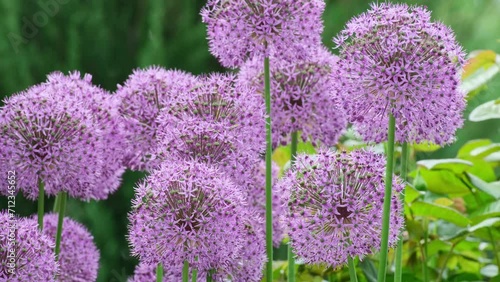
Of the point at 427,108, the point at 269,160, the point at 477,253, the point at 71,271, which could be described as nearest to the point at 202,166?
the point at 269,160

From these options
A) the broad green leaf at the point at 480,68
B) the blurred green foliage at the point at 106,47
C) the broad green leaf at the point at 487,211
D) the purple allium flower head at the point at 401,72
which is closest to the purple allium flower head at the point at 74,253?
the purple allium flower head at the point at 401,72

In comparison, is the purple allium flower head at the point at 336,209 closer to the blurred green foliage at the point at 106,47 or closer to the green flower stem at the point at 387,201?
the green flower stem at the point at 387,201

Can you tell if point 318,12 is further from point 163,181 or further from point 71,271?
point 71,271

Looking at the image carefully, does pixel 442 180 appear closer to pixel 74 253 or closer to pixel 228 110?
pixel 228 110

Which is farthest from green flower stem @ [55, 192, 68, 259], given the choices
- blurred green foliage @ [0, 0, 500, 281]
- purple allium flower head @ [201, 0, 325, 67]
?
blurred green foliage @ [0, 0, 500, 281]

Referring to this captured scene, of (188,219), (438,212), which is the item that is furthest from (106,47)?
(188,219)

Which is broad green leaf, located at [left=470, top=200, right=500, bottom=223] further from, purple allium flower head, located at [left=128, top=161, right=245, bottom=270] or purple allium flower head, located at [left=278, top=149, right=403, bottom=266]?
purple allium flower head, located at [left=128, top=161, right=245, bottom=270]
